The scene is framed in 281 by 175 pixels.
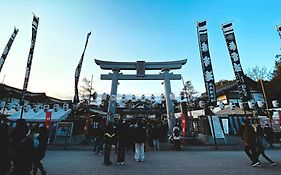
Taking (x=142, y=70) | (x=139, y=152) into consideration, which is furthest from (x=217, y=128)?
(x=139, y=152)

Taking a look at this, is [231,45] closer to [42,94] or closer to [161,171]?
[161,171]

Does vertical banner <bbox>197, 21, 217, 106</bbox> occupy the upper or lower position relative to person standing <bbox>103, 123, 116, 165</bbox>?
upper

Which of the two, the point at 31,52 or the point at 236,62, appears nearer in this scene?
the point at 236,62

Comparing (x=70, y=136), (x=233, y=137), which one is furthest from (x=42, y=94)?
(x=233, y=137)

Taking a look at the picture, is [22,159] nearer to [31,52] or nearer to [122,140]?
[122,140]

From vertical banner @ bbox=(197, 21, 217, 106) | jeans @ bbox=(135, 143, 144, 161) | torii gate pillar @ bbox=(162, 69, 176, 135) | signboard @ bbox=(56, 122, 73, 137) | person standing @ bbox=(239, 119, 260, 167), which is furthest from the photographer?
torii gate pillar @ bbox=(162, 69, 176, 135)

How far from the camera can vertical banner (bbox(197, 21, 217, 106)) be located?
44.1ft

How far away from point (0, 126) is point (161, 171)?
15.2ft

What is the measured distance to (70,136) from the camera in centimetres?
1438

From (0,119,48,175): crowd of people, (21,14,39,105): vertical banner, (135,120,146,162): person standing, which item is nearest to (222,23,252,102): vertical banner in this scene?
(135,120,146,162): person standing

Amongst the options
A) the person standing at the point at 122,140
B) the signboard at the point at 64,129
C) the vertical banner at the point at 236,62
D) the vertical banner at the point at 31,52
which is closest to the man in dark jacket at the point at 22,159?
the person standing at the point at 122,140

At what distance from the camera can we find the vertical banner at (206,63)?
1344cm

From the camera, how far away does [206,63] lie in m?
13.7

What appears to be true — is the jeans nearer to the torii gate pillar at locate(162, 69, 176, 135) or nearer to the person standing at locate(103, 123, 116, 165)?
the person standing at locate(103, 123, 116, 165)
